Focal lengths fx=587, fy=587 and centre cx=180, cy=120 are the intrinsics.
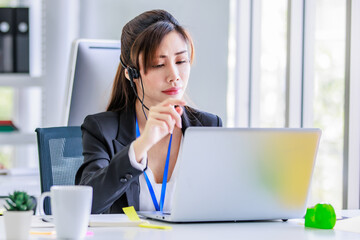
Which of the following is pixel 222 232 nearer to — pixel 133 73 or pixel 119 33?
pixel 133 73

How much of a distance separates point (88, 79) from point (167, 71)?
33.5 inches

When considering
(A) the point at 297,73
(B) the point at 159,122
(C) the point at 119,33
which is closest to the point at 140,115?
(B) the point at 159,122

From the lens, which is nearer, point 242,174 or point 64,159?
point 242,174

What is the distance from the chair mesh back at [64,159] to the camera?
6.96 feet

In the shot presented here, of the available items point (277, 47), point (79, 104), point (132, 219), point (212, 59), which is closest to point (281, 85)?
point (277, 47)

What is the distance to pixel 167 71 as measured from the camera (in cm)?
190

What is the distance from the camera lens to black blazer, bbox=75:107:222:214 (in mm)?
1593

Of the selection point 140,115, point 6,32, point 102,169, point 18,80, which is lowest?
point 102,169

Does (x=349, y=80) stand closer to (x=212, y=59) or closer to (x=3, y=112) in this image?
(x=212, y=59)

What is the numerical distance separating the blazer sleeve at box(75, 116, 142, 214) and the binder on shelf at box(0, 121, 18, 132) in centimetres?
167

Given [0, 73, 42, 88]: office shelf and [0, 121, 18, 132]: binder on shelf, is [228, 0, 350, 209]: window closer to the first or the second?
[0, 73, 42, 88]: office shelf

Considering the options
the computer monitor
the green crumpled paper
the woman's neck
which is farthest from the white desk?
the computer monitor

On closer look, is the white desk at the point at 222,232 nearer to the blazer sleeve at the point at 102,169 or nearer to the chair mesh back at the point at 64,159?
the blazer sleeve at the point at 102,169

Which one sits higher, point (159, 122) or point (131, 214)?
point (159, 122)
